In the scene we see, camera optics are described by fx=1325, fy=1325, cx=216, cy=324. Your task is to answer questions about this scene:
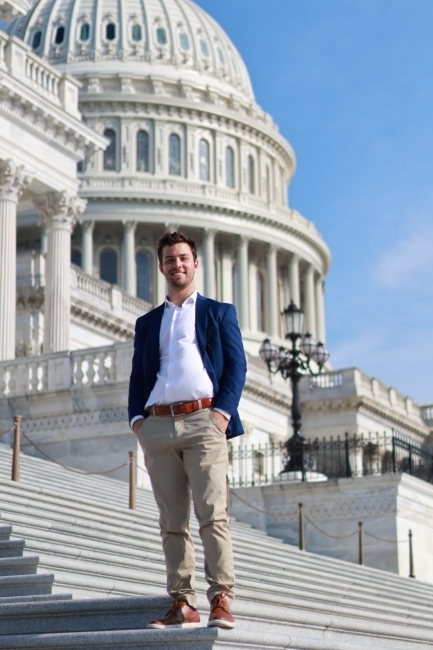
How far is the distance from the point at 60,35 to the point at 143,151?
10637 millimetres

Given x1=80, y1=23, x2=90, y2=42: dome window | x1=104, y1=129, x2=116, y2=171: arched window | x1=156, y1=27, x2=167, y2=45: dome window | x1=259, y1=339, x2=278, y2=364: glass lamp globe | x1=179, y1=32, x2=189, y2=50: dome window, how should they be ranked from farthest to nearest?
x1=179, y1=32, x2=189, y2=50: dome window → x1=156, y1=27, x2=167, y2=45: dome window → x1=80, y1=23, x2=90, y2=42: dome window → x1=104, y1=129, x2=116, y2=171: arched window → x1=259, y1=339, x2=278, y2=364: glass lamp globe

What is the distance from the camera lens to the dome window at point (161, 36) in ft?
291

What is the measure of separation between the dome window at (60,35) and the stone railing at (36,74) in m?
52.0

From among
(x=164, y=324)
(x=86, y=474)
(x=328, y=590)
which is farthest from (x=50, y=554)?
(x=86, y=474)

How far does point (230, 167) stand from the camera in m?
87.2

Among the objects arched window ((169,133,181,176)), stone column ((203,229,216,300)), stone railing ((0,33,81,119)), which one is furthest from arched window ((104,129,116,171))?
stone railing ((0,33,81,119))

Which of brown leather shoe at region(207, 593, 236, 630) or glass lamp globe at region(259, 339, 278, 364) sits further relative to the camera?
glass lamp globe at region(259, 339, 278, 364)

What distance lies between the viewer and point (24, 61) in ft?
114

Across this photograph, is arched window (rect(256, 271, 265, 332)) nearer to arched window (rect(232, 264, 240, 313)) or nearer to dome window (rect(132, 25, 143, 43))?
arched window (rect(232, 264, 240, 313))

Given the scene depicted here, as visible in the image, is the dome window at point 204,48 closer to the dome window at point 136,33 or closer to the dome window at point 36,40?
the dome window at point 136,33

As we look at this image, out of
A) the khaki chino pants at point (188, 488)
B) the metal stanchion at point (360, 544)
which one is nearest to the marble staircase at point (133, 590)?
the khaki chino pants at point (188, 488)

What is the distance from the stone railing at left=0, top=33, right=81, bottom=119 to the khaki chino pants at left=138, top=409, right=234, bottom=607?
26.7m

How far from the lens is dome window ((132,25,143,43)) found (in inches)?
3457

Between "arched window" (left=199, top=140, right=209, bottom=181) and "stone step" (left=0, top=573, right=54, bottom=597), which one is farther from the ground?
"arched window" (left=199, top=140, right=209, bottom=181)
